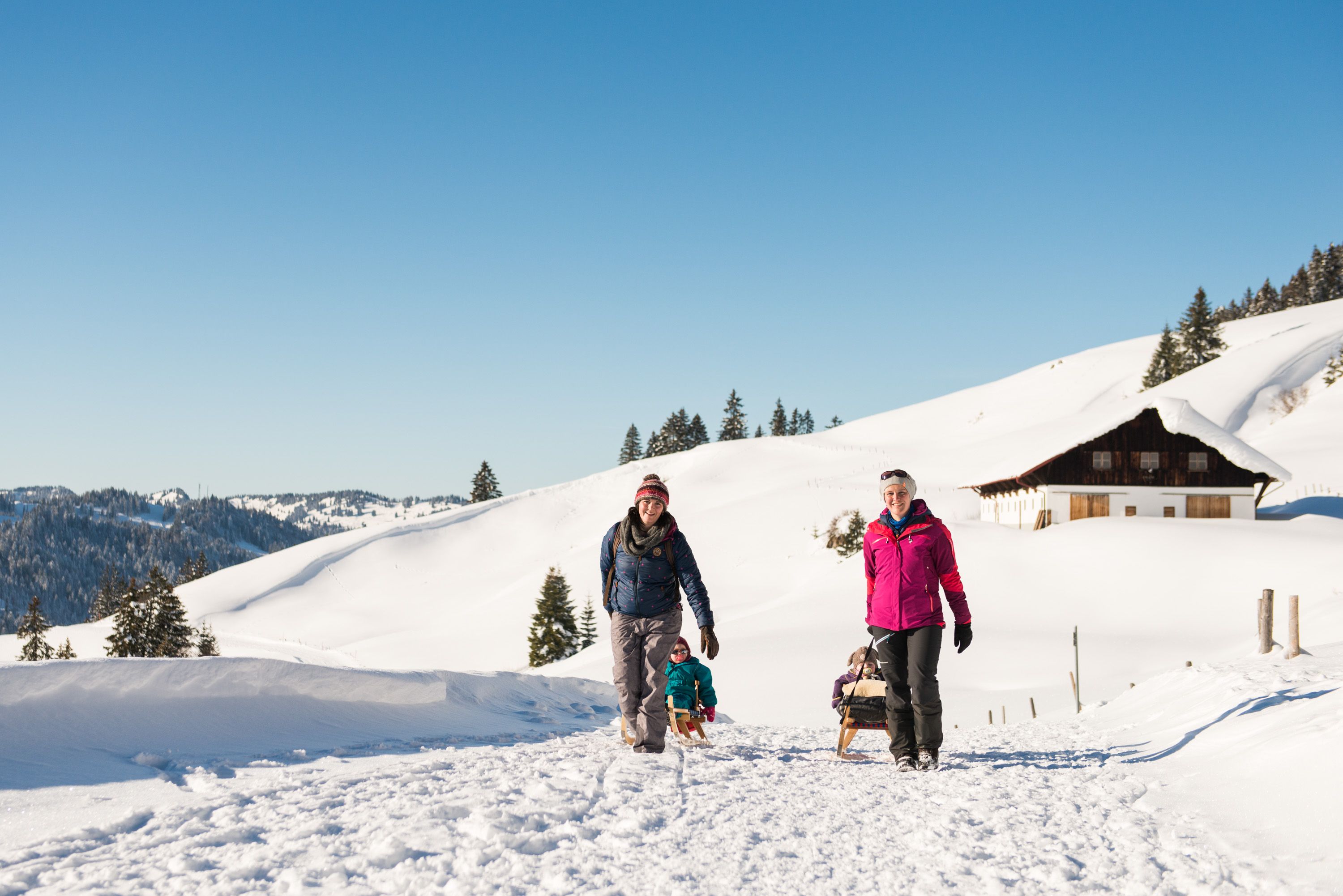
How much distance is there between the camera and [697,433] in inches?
4599

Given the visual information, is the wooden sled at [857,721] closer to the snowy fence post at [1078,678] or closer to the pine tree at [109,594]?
the snowy fence post at [1078,678]

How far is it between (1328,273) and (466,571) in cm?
11281

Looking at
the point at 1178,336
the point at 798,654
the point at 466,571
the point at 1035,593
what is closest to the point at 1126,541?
the point at 1035,593

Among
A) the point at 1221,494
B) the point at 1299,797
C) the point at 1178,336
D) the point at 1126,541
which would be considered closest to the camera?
the point at 1299,797

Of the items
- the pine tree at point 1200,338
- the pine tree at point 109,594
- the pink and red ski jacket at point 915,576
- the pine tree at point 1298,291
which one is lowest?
the pine tree at point 109,594

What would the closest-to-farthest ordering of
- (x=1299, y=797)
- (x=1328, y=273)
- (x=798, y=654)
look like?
(x=1299, y=797) → (x=798, y=654) → (x=1328, y=273)

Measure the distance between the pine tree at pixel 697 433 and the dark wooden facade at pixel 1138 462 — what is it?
76238 millimetres

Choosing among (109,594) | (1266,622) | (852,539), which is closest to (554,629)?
(852,539)

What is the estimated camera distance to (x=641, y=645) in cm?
694

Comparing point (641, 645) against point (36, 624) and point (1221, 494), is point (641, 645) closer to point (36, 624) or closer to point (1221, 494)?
point (1221, 494)

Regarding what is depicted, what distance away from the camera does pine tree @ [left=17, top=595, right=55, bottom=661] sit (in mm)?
55044

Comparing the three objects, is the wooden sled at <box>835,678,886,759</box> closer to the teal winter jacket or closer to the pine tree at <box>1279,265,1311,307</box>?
the teal winter jacket

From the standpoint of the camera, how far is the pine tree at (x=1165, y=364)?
84.9m

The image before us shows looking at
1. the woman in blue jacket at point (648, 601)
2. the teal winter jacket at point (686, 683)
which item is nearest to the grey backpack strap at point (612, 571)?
the woman in blue jacket at point (648, 601)
